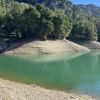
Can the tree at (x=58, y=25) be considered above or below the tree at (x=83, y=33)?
above

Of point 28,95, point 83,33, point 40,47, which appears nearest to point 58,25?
point 40,47

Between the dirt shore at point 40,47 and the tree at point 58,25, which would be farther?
the tree at point 58,25

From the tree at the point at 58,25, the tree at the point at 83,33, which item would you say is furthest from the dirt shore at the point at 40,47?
the tree at the point at 83,33

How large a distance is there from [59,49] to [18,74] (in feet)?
158

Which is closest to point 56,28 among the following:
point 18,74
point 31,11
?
point 31,11

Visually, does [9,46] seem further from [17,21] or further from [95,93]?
[95,93]

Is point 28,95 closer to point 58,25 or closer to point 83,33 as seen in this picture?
point 58,25

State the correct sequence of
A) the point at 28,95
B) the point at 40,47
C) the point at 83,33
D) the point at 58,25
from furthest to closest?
the point at 83,33
the point at 58,25
the point at 40,47
the point at 28,95

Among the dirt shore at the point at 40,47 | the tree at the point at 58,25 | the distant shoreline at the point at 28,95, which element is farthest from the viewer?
the tree at the point at 58,25

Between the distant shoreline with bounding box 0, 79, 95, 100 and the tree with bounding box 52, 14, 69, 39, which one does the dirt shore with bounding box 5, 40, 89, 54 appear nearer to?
the tree with bounding box 52, 14, 69, 39

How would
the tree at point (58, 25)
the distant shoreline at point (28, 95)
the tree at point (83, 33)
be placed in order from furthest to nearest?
the tree at point (83, 33) → the tree at point (58, 25) → the distant shoreline at point (28, 95)

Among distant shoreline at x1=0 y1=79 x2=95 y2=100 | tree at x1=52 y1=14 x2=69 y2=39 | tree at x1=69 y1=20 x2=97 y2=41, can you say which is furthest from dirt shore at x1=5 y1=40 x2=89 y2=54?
distant shoreline at x1=0 y1=79 x2=95 y2=100

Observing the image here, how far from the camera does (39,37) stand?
98.5 m

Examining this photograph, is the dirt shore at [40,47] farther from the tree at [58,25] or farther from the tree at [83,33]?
the tree at [83,33]
